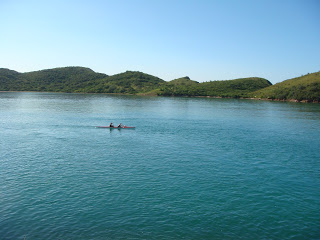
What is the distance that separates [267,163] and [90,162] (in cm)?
2696

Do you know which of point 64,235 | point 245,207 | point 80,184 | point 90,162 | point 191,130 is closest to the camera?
point 64,235

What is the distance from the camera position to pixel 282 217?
2383 cm

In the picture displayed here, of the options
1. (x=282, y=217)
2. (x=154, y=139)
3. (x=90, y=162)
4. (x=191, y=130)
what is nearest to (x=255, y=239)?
(x=282, y=217)

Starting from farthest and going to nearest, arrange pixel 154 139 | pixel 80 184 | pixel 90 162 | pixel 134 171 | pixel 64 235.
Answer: pixel 154 139 < pixel 90 162 < pixel 134 171 < pixel 80 184 < pixel 64 235

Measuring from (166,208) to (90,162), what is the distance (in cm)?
1760

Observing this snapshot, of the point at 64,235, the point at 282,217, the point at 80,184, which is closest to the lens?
the point at 64,235

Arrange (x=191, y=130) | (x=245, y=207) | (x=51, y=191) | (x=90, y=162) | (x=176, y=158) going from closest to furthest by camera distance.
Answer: (x=245, y=207), (x=51, y=191), (x=90, y=162), (x=176, y=158), (x=191, y=130)

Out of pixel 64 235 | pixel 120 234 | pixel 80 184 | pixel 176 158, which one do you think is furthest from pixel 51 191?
pixel 176 158

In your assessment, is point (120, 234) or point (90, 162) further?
point (90, 162)

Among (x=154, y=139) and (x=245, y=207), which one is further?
(x=154, y=139)

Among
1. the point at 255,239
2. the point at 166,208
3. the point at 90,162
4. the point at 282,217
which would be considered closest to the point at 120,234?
the point at 166,208

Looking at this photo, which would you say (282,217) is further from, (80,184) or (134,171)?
(80,184)

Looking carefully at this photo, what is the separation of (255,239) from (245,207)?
5354 mm

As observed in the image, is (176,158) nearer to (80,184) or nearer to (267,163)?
(267,163)
